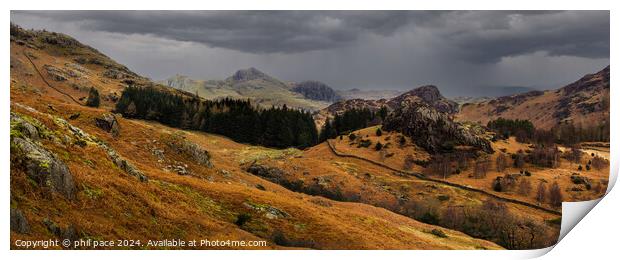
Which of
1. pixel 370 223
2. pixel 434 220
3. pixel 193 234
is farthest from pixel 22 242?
pixel 434 220

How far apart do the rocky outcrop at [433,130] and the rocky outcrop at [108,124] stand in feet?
220

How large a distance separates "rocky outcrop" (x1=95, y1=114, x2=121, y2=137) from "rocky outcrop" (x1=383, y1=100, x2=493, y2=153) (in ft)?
220

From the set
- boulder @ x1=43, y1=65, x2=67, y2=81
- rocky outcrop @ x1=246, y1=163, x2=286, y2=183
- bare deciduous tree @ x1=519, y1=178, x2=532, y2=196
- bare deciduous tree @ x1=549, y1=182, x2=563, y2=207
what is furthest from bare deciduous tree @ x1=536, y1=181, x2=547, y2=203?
boulder @ x1=43, y1=65, x2=67, y2=81

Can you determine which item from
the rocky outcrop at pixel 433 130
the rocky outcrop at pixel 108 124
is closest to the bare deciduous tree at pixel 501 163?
the rocky outcrop at pixel 433 130

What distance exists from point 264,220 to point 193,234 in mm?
4773

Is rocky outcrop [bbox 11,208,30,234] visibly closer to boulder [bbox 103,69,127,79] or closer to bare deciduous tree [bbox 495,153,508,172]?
bare deciduous tree [bbox 495,153,508,172]

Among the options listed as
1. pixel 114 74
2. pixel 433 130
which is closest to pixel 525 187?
pixel 433 130

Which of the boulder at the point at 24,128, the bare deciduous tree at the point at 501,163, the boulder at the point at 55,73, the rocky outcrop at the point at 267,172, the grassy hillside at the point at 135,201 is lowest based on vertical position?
the rocky outcrop at the point at 267,172

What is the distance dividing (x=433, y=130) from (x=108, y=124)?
7139 centimetres

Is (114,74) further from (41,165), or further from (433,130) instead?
(41,165)

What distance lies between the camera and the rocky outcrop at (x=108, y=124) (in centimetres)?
4178

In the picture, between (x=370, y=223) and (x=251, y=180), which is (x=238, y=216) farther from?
(x=251, y=180)

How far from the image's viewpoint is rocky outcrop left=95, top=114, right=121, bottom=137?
1645 inches

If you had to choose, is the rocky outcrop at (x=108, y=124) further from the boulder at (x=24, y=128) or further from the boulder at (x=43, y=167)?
the boulder at (x=43, y=167)
